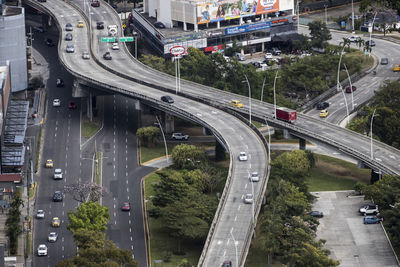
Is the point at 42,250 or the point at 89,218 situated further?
the point at 42,250

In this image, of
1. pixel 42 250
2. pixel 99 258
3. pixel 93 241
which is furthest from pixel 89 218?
pixel 99 258

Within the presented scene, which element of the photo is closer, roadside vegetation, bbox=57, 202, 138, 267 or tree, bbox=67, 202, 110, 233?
roadside vegetation, bbox=57, 202, 138, 267

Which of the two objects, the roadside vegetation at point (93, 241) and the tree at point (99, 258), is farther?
the roadside vegetation at point (93, 241)

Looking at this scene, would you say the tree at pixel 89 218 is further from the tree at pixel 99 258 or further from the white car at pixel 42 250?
the tree at pixel 99 258

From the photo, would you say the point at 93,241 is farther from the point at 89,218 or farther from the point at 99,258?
the point at 89,218

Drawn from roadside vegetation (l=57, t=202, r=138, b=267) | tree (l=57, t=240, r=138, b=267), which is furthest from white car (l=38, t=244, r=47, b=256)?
tree (l=57, t=240, r=138, b=267)

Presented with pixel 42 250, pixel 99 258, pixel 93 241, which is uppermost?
pixel 99 258

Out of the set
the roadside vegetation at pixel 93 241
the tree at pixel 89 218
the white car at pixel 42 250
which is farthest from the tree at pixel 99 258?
the white car at pixel 42 250

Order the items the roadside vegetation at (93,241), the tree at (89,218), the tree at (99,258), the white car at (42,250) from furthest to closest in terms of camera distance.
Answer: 1. the white car at (42,250)
2. the tree at (89,218)
3. the roadside vegetation at (93,241)
4. the tree at (99,258)

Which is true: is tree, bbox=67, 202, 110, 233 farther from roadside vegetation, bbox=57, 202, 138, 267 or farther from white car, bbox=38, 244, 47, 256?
white car, bbox=38, 244, 47, 256
